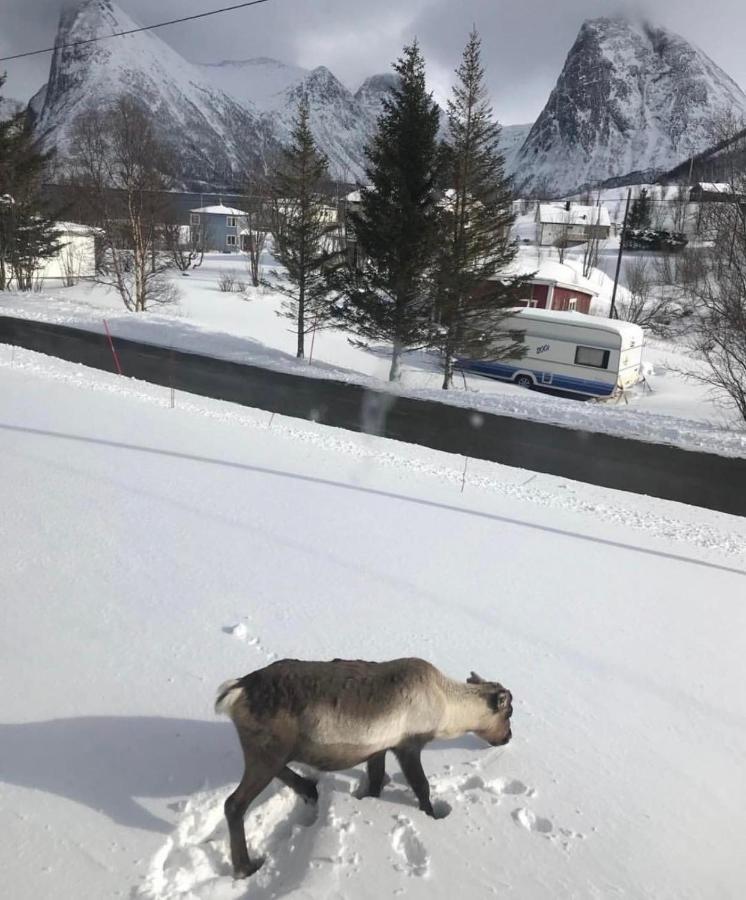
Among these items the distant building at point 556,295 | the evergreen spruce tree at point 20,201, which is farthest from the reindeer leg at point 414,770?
the evergreen spruce tree at point 20,201

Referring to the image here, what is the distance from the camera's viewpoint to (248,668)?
441cm

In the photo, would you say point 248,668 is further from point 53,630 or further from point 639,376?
point 639,376

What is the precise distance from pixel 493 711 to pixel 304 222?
861 inches

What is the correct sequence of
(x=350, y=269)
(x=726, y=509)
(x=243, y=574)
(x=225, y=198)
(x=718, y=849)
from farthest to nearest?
1. (x=225, y=198)
2. (x=350, y=269)
3. (x=726, y=509)
4. (x=243, y=574)
5. (x=718, y=849)

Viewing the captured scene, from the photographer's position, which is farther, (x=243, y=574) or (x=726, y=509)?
(x=726, y=509)

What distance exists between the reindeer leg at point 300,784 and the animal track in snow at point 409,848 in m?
0.47

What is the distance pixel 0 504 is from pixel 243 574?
323 centimetres

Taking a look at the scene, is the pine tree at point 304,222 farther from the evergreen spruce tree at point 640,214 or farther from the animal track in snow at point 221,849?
the evergreen spruce tree at point 640,214

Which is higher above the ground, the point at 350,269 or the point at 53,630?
the point at 350,269

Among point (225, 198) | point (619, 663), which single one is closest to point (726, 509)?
point (619, 663)

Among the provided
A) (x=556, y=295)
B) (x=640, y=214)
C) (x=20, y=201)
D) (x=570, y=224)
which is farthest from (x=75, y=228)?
(x=570, y=224)

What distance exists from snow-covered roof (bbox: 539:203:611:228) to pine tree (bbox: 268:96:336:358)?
74.3 meters

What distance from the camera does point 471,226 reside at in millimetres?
20656

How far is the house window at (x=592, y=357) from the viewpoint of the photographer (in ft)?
75.3
